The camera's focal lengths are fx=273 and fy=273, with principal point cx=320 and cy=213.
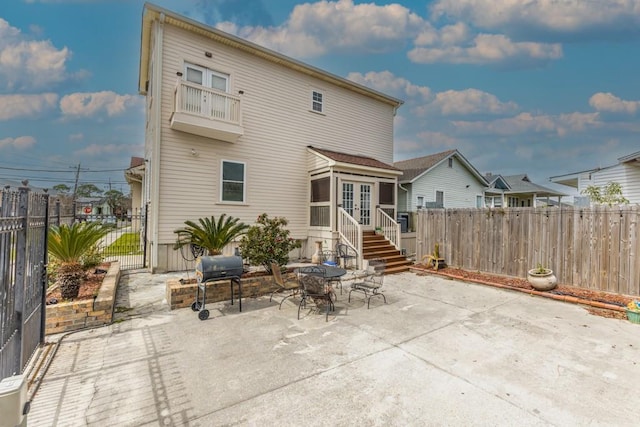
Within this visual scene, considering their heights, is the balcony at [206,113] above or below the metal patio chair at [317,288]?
above

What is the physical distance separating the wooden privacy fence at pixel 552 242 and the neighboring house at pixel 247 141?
3271mm

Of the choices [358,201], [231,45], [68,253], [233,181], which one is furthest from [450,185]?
[68,253]

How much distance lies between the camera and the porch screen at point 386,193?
12195 mm

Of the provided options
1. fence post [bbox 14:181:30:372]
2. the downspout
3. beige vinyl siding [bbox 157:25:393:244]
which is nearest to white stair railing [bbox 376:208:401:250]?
beige vinyl siding [bbox 157:25:393:244]

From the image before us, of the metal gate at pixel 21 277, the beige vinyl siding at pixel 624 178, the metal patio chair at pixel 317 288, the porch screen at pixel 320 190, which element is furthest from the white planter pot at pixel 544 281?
the metal gate at pixel 21 277

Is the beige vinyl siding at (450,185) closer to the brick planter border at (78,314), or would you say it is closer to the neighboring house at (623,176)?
the neighboring house at (623,176)

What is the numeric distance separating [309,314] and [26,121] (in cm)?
6775

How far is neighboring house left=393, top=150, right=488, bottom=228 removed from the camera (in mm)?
16859

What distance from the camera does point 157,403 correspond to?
285 cm

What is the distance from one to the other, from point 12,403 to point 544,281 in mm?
9156

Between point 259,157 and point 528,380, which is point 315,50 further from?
point 528,380

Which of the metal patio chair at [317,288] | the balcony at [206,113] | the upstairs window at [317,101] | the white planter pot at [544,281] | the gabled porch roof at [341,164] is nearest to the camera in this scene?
the metal patio chair at [317,288]

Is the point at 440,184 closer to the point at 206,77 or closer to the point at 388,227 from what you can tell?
the point at 388,227

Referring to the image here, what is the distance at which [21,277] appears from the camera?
3.09 m
